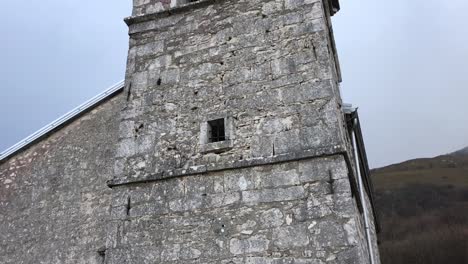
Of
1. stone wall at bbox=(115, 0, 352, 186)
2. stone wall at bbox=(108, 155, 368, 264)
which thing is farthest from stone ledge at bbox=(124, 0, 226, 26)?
stone wall at bbox=(108, 155, 368, 264)

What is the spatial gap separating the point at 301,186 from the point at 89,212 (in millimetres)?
3405

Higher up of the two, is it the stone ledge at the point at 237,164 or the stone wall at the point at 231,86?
the stone wall at the point at 231,86

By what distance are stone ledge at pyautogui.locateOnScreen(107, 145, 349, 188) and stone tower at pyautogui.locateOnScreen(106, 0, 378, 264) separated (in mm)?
11

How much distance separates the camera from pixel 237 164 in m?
4.43

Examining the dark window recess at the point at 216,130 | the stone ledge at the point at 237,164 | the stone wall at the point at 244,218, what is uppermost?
the dark window recess at the point at 216,130

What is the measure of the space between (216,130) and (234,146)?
1.32 ft

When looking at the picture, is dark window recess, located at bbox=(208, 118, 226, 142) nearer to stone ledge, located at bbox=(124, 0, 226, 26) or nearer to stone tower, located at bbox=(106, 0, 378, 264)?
stone tower, located at bbox=(106, 0, 378, 264)

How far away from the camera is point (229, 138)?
4.64 metres

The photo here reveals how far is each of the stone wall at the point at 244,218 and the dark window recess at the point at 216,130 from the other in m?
0.49

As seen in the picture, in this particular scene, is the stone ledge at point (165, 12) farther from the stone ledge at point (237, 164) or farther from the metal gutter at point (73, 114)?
the stone ledge at point (237, 164)

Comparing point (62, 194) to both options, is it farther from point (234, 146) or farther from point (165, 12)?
point (234, 146)

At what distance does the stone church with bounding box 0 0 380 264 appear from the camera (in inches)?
161

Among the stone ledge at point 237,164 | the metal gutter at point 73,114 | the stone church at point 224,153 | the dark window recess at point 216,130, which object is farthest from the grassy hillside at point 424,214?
the stone ledge at point 237,164

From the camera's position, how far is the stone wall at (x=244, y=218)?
394cm
